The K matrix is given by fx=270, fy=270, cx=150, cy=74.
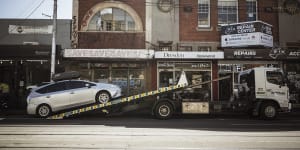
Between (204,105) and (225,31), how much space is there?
8.65 metres

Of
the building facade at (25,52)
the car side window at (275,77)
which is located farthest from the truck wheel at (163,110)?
the building facade at (25,52)

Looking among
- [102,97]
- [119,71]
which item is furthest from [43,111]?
[119,71]

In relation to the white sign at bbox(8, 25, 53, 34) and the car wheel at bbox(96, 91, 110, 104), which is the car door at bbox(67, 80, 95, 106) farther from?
the white sign at bbox(8, 25, 53, 34)

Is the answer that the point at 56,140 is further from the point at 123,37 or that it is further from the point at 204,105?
the point at 123,37

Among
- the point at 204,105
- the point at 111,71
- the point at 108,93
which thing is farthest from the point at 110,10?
the point at 204,105

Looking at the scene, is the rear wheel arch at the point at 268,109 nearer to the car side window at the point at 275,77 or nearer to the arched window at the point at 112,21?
the car side window at the point at 275,77

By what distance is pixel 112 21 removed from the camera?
21.0m

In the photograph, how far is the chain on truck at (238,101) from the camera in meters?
13.4

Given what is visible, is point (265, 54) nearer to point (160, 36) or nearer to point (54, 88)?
point (160, 36)

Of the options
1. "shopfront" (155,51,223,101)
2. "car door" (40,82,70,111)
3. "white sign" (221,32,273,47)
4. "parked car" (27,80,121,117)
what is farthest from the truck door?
"car door" (40,82,70,111)

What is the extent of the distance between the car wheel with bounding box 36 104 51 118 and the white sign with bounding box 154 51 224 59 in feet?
26.5

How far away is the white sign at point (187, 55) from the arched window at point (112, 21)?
3.89 metres

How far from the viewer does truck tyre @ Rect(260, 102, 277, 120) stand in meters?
13.6

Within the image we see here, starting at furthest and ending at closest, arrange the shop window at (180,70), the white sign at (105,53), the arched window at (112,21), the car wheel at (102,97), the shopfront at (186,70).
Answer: the arched window at (112,21) < the shop window at (180,70) < the shopfront at (186,70) < the white sign at (105,53) < the car wheel at (102,97)
